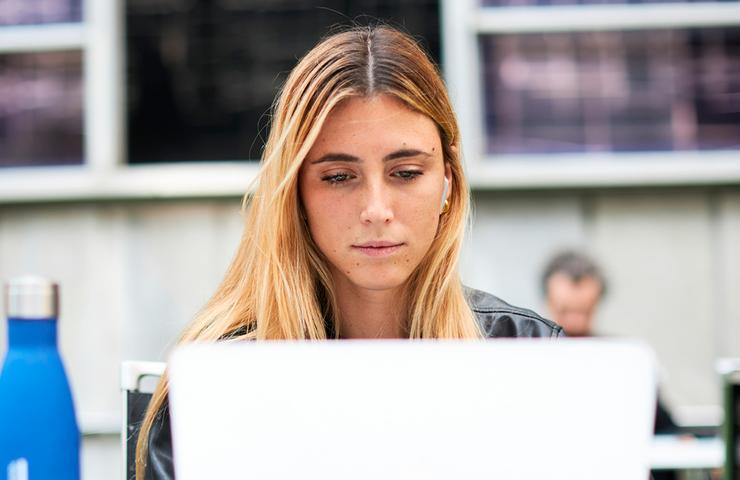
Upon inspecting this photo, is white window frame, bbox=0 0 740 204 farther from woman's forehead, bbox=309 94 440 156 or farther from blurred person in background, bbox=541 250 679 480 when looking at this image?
woman's forehead, bbox=309 94 440 156

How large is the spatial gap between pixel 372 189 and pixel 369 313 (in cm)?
29

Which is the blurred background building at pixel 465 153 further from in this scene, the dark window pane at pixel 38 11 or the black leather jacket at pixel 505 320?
the black leather jacket at pixel 505 320

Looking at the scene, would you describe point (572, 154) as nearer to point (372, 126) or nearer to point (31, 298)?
point (372, 126)

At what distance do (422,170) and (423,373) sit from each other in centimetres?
80

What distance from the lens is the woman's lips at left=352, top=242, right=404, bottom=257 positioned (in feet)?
5.24

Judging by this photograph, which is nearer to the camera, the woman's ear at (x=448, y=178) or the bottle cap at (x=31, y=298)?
the bottle cap at (x=31, y=298)

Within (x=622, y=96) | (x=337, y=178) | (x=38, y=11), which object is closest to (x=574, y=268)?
(x=622, y=96)

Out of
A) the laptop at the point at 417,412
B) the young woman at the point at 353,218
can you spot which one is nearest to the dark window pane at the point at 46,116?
the young woman at the point at 353,218

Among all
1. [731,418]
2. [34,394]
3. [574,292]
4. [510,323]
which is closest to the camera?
[34,394]

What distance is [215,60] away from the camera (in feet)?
14.0

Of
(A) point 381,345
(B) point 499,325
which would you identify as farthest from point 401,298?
(A) point 381,345

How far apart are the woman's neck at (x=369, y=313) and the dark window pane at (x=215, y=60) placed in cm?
249

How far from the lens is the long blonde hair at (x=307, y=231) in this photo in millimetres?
1642

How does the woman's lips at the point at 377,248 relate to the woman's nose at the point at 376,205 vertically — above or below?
below
